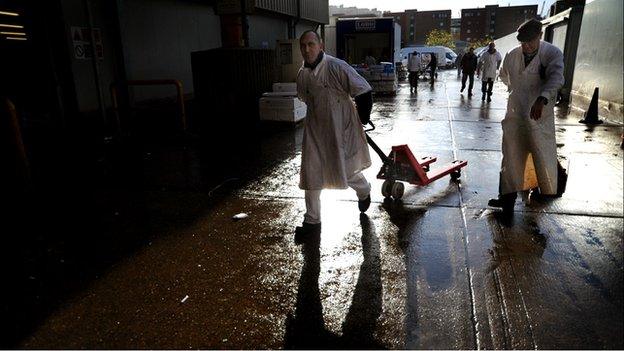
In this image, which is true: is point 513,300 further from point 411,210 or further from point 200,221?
point 200,221

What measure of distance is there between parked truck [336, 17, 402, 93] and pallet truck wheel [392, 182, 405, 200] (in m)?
12.4

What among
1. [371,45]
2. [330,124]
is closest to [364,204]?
[330,124]

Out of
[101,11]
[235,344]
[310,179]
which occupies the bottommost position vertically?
[235,344]

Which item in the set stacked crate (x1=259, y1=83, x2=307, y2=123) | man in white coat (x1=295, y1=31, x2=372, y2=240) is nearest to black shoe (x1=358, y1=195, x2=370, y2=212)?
man in white coat (x1=295, y1=31, x2=372, y2=240)

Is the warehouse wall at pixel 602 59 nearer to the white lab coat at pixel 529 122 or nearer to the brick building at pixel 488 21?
the white lab coat at pixel 529 122

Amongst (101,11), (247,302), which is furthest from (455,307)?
(101,11)

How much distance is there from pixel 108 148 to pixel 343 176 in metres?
6.11

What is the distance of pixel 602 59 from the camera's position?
10570 millimetres

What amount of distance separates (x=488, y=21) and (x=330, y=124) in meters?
145

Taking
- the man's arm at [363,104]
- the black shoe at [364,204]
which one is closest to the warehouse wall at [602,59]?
the black shoe at [364,204]

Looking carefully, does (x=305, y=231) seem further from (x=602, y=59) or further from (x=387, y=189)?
(x=602, y=59)

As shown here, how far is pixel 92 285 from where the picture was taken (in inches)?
132

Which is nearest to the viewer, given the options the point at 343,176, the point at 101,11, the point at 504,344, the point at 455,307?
the point at 504,344

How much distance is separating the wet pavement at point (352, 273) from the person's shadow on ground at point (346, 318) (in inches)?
0.5
